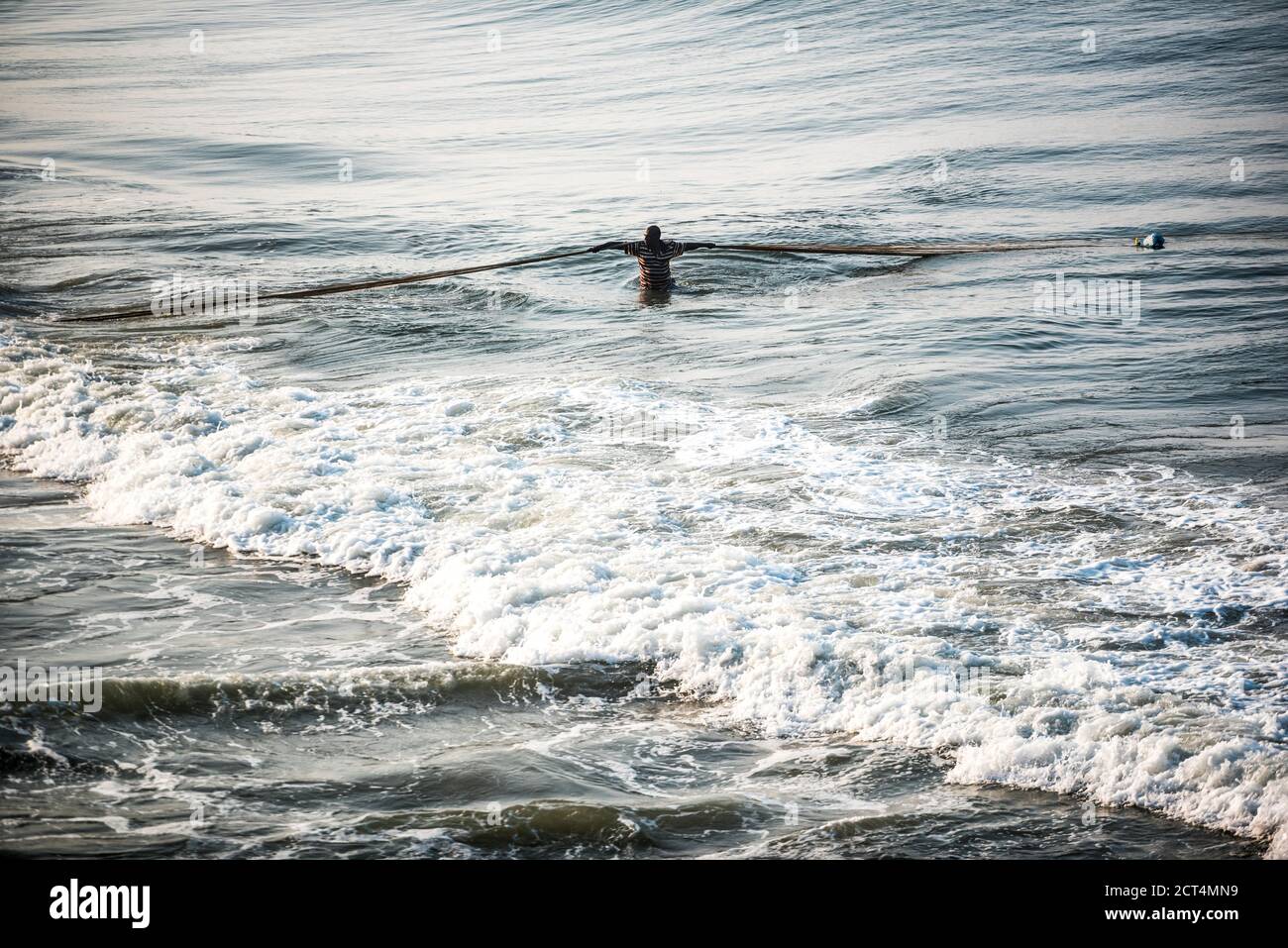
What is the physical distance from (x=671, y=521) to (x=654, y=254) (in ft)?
22.9

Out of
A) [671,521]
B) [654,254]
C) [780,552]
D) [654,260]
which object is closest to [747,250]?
[654,260]

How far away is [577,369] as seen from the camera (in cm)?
1297

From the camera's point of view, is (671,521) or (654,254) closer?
(671,521)

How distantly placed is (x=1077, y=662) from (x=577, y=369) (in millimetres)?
7550

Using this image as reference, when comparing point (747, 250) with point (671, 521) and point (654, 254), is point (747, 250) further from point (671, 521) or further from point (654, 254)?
point (671, 521)

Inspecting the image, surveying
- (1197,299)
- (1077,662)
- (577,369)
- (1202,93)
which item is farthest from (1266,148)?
(1077,662)

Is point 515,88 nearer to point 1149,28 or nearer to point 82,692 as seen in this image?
point 1149,28

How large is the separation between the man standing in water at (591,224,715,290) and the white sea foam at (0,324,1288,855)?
9.65ft

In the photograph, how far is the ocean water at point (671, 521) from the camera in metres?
5.54

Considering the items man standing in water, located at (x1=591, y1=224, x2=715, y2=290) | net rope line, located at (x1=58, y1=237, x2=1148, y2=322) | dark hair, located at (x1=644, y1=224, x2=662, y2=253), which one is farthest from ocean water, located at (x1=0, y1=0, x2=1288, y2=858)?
dark hair, located at (x1=644, y1=224, x2=662, y2=253)

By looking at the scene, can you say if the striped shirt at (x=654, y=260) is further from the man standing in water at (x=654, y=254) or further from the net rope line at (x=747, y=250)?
the net rope line at (x=747, y=250)

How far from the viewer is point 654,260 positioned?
607 inches

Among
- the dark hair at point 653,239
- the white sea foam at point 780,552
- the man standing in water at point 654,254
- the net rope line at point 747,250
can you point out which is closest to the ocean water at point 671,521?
the white sea foam at point 780,552
